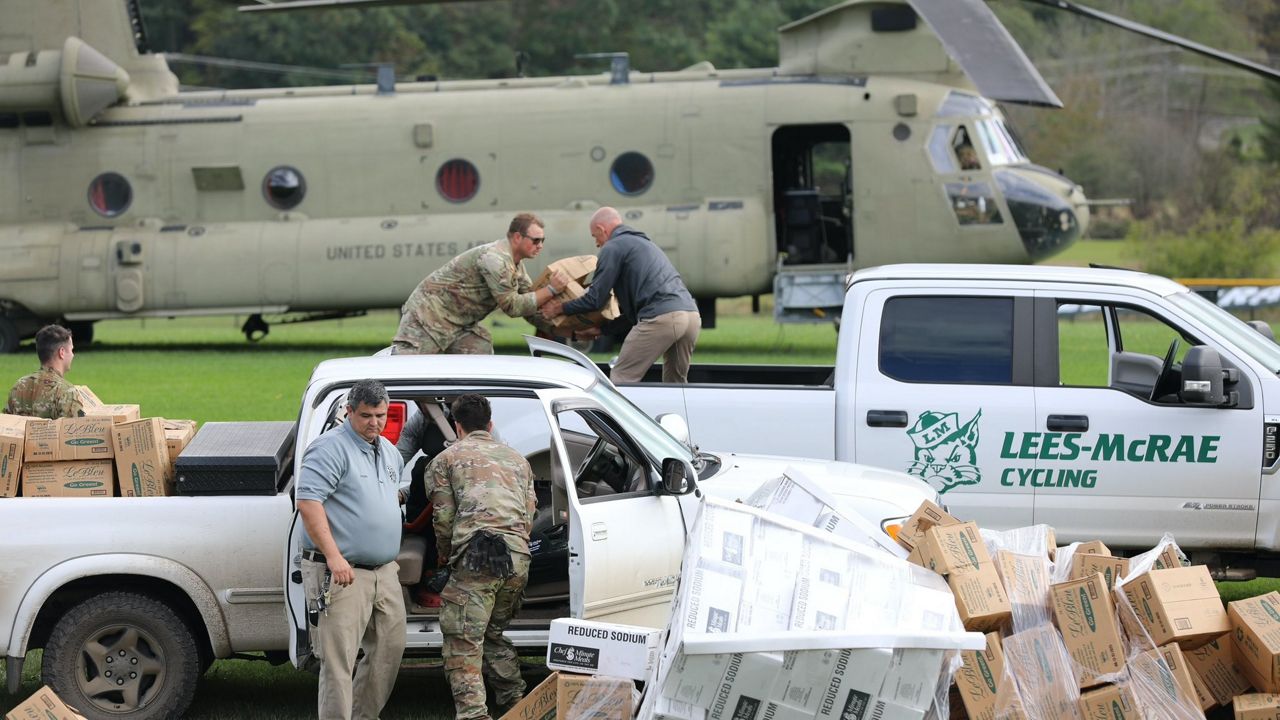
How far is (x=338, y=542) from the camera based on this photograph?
654 centimetres

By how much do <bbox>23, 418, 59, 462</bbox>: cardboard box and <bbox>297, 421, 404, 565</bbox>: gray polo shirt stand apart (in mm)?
1458

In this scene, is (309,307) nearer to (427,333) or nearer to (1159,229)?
(427,333)

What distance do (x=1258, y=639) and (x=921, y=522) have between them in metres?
1.50

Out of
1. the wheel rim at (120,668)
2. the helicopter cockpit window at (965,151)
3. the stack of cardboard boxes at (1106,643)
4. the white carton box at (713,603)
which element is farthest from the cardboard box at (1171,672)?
the helicopter cockpit window at (965,151)

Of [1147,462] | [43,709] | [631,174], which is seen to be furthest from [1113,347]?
[631,174]

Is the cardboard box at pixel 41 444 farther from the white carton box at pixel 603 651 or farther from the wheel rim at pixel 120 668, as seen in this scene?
the white carton box at pixel 603 651

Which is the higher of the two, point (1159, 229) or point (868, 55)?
point (868, 55)

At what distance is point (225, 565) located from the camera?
23.2ft

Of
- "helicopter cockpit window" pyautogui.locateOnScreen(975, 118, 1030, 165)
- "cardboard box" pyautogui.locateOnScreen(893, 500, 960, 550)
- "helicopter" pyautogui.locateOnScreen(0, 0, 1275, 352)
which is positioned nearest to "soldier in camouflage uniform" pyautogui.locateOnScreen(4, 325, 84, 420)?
"cardboard box" pyautogui.locateOnScreen(893, 500, 960, 550)

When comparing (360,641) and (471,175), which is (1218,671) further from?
(471,175)

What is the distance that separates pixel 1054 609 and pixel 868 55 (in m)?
15.4

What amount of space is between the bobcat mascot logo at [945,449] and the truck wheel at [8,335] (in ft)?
56.2

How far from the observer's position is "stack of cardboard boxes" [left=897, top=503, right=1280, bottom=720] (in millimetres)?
6203

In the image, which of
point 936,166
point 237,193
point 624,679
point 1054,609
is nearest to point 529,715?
point 624,679
